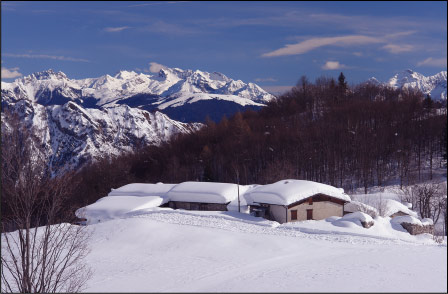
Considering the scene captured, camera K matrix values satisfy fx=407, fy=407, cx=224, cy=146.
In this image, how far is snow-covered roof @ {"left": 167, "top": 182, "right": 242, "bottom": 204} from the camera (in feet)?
116

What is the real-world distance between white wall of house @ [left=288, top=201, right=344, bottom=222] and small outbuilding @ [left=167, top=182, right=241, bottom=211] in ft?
21.3

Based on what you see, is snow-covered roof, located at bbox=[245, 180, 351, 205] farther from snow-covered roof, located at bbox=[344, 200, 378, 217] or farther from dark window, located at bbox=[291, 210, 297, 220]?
snow-covered roof, located at bbox=[344, 200, 378, 217]

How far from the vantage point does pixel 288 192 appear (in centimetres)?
3162

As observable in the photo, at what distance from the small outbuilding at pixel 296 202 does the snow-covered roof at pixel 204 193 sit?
7.73ft

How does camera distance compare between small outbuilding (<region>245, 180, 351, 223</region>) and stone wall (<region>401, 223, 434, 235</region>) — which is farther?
small outbuilding (<region>245, 180, 351, 223</region>)

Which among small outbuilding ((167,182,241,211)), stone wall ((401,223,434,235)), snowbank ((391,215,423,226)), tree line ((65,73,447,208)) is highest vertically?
tree line ((65,73,447,208))

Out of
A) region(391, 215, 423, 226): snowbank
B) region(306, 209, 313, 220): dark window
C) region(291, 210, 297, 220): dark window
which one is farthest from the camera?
region(306, 209, 313, 220): dark window

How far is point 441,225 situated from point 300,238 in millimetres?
19256

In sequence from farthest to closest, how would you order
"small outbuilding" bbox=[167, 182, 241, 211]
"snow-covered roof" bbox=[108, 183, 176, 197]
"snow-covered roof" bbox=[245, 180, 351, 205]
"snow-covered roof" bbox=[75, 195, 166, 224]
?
1. "snow-covered roof" bbox=[108, 183, 176, 197]
2. "small outbuilding" bbox=[167, 182, 241, 211]
3. "snow-covered roof" bbox=[75, 195, 166, 224]
4. "snow-covered roof" bbox=[245, 180, 351, 205]

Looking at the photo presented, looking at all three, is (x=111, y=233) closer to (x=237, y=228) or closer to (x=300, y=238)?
(x=237, y=228)

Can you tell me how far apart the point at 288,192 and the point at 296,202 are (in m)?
1.07

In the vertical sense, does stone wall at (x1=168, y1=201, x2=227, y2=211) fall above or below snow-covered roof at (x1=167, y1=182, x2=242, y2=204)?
below

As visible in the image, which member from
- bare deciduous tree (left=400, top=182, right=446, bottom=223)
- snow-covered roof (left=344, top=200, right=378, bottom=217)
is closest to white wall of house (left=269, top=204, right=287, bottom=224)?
snow-covered roof (left=344, top=200, right=378, bottom=217)

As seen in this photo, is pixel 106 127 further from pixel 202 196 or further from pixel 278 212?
pixel 278 212
